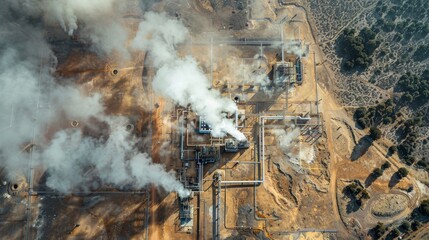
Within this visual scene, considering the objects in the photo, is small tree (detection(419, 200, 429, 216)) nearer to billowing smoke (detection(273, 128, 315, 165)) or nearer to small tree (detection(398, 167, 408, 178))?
small tree (detection(398, 167, 408, 178))

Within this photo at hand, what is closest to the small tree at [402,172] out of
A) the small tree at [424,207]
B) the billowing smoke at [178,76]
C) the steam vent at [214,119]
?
the steam vent at [214,119]

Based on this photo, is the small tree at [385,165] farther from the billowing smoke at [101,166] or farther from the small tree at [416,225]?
the billowing smoke at [101,166]

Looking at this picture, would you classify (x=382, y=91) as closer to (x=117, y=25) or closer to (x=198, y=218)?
(x=198, y=218)

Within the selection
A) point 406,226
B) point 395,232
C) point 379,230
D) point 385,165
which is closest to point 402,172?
point 385,165

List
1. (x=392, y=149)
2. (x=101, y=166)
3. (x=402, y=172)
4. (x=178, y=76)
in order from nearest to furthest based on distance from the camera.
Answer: (x=101, y=166) < (x=402, y=172) < (x=392, y=149) < (x=178, y=76)

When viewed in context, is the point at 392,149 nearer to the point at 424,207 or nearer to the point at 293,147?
the point at 424,207
